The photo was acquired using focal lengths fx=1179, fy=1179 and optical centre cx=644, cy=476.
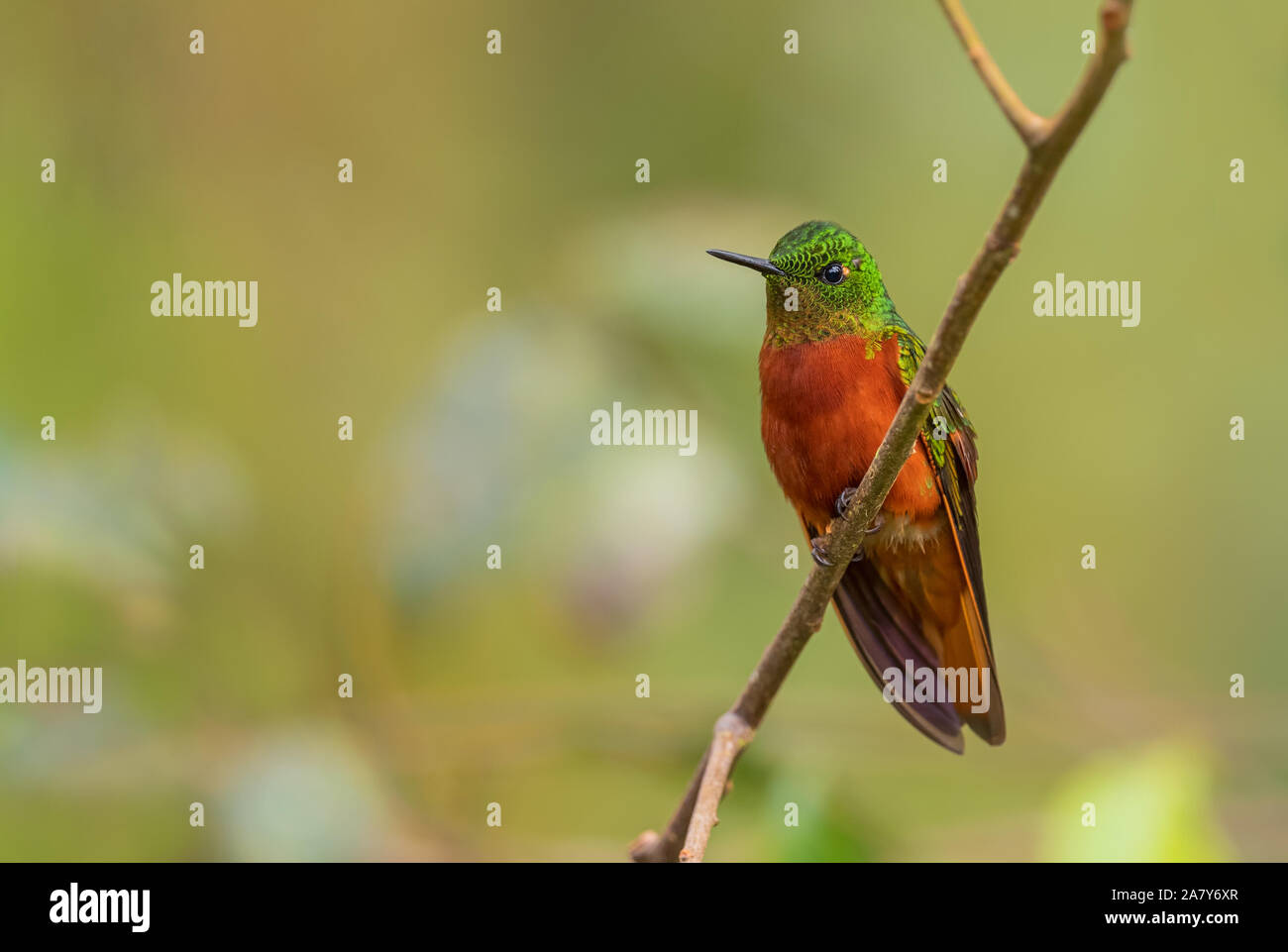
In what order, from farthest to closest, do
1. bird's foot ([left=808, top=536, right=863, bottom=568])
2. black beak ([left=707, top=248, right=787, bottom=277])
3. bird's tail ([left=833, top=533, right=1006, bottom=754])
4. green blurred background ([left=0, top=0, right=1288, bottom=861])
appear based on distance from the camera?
bird's tail ([left=833, top=533, right=1006, bottom=754]) → green blurred background ([left=0, top=0, right=1288, bottom=861]) → black beak ([left=707, top=248, right=787, bottom=277]) → bird's foot ([left=808, top=536, right=863, bottom=568])

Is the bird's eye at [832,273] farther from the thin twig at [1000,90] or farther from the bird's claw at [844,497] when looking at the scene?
the thin twig at [1000,90]

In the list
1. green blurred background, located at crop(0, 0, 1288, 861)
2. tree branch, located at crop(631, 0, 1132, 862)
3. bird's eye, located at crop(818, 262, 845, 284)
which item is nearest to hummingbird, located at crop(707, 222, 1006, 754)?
bird's eye, located at crop(818, 262, 845, 284)

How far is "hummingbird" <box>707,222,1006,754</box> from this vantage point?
307 cm

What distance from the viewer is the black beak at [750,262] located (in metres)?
2.83

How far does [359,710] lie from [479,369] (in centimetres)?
97

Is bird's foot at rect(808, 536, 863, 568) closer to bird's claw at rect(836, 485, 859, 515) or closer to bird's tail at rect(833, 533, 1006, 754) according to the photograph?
bird's claw at rect(836, 485, 859, 515)

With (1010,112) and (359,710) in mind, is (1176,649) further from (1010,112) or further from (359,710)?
(1010,112)

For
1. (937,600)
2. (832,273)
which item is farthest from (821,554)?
(937,600)

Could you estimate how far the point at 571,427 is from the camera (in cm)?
301

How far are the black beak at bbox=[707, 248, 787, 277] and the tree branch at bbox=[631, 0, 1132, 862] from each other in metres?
0.84

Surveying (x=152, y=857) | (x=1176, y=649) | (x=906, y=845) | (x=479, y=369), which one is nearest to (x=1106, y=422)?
(x=1176, y=649)

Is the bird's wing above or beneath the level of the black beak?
beneath

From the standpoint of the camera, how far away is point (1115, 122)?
4.45m

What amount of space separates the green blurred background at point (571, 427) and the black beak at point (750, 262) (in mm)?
200
